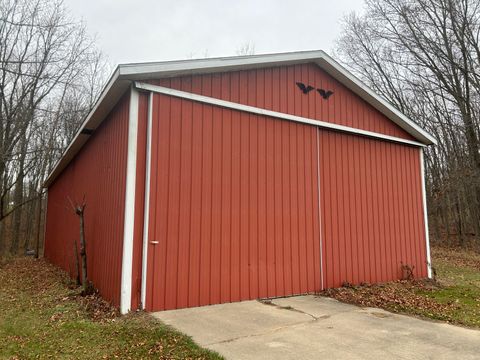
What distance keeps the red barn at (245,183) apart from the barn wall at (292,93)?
1.0 inches

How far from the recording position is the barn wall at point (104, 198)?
5.72 m

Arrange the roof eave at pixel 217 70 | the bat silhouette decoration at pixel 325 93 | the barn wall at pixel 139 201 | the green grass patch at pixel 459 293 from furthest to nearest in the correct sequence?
the bat silhouette decoration at pixel 325 93 < the roof eave at pixel 217 70 < the green grass patch at pixel 459 293 < the barn wall at pixel 139 201

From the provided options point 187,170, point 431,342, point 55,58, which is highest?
point 55,58

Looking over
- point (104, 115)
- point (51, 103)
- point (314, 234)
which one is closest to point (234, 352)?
point (314, 234)

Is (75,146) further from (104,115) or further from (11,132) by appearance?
(11,132)

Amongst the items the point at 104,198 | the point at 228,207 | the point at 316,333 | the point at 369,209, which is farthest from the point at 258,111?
the point at 316,333

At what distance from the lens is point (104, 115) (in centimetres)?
708

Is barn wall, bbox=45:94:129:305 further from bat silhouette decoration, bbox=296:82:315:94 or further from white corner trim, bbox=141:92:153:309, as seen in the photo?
bat silhouette decoration, bbox=296:82:315:94

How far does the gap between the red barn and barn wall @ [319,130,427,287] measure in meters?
0.03

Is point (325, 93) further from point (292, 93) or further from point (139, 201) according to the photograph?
point (139, 201)

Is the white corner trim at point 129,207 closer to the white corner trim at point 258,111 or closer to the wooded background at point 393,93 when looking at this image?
the white corner trim at point 258,111

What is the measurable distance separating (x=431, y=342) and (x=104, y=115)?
20.7 feet

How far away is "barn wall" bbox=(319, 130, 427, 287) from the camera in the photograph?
7.57 meters

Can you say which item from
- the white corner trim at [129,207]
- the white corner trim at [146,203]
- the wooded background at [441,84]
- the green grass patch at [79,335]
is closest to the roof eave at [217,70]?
the white corner trim at [129,207]
